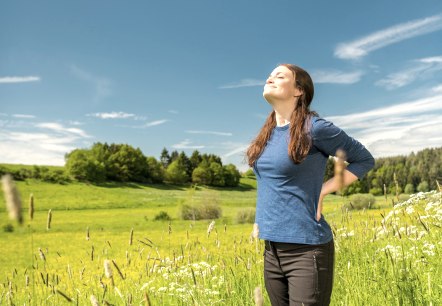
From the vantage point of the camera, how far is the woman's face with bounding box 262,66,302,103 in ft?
10.8

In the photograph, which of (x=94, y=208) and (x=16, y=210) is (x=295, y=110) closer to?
(x=16, y=210)

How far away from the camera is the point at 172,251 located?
323 inches

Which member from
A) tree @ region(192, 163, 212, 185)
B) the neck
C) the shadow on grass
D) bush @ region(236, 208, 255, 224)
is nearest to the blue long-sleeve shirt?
the neck

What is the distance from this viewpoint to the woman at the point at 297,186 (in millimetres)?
2945

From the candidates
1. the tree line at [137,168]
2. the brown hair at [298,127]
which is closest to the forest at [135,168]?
the tree line at [137,168]

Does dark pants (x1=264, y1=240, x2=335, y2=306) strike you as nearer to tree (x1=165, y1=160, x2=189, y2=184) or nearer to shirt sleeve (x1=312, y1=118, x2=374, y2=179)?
shirt sleeve (x1=312, y1=118, x2=374, y2=179)

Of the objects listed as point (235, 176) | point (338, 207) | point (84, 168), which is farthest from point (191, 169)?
point (338, 207)

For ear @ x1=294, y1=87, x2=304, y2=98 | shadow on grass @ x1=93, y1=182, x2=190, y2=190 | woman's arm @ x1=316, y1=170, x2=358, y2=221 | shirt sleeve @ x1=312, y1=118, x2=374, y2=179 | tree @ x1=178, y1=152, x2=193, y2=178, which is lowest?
shadow on grass @ x1=93, y1=182, x2=190, y2=190

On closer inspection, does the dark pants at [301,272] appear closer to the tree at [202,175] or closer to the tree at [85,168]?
the tree at [85,168]

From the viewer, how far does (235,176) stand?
114250mm

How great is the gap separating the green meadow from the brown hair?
3.53 ft

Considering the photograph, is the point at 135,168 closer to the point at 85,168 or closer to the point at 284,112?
the point at 85,168

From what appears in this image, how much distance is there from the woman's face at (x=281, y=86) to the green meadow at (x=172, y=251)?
1521 millimetres

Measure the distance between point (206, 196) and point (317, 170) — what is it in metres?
47.7
